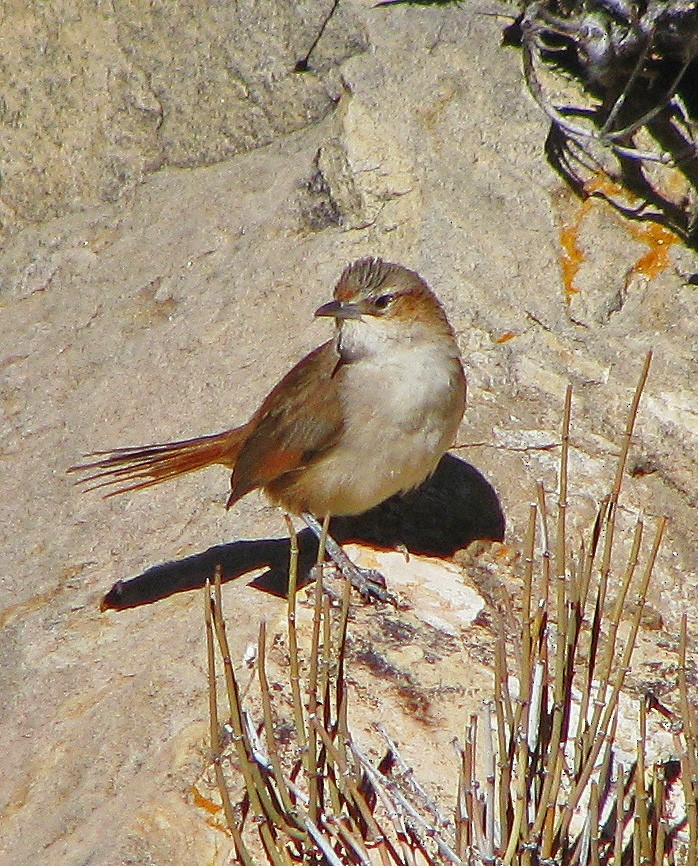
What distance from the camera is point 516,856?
11.0ft

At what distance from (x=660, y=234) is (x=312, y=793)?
3.76 m

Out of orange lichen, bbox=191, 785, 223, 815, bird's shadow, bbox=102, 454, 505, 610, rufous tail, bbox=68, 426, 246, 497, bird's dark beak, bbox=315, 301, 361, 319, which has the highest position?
bird's dark beak, bbox=315, 301, 361, 319

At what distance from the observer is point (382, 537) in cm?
541

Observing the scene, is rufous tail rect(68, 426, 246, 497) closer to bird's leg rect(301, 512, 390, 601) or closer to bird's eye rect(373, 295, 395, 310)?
bird's leg rect(301, 512, 390, 601)

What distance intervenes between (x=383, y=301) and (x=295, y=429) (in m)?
0.63

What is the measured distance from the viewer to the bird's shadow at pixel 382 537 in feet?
16.6

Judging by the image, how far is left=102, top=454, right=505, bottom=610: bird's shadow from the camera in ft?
16.6

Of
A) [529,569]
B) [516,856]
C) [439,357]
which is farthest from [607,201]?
[516,856]

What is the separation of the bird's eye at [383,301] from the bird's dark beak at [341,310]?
3.1 inches

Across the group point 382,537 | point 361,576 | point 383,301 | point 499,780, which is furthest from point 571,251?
point 499,780

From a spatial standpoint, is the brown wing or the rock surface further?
the brown wing

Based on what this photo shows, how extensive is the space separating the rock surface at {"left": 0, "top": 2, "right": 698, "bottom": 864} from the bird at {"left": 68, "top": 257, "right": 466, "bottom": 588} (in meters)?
0.33

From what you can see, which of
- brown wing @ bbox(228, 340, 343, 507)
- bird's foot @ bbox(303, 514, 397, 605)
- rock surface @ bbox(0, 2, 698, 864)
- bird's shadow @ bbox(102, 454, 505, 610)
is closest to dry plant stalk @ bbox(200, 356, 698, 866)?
rock surface @ bbox(0, 2, 698, 864)

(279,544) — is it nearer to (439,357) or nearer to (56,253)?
(439,357)
